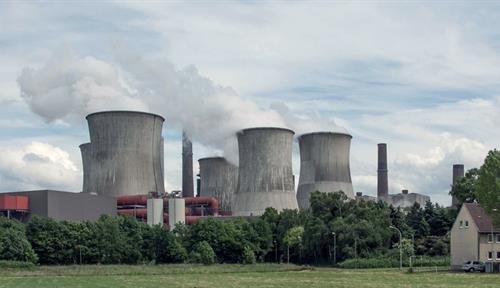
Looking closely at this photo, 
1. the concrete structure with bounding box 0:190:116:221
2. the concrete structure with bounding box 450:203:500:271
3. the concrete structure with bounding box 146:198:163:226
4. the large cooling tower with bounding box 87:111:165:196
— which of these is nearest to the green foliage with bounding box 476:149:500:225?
the concrete structure with bounding box 450:203:500:271

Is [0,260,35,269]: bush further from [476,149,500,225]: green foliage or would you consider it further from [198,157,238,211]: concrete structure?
[198,157,238,211]: concrete structure

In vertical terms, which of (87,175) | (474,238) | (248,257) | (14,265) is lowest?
(248,257)

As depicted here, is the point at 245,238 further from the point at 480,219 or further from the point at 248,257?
the point at 480,219

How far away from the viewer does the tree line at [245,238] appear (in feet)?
211

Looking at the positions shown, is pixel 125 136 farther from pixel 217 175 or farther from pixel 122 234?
pixel 217 175

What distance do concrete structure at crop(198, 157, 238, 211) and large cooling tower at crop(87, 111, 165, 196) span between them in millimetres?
17453

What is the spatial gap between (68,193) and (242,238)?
17.9 meters

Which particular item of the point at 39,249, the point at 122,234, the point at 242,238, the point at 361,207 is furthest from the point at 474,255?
the point at 39,249

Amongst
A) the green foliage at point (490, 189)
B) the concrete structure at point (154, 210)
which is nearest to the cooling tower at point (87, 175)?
the concrete structure at point (154, 210)

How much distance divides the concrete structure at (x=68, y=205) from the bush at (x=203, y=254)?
14753 millimetres

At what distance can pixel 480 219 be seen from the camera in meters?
55.0

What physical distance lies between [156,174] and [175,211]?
8.33m

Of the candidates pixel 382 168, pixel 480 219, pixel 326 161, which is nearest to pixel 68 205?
pixel 326 161

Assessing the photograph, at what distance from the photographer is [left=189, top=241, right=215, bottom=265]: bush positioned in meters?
66.6
